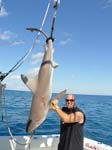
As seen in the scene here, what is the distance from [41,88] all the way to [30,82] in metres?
0.19

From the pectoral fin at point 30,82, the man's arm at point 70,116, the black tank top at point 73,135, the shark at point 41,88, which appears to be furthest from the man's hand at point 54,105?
the black tank top at point 73,135

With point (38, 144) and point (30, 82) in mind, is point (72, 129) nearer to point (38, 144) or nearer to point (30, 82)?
point (30, 82)

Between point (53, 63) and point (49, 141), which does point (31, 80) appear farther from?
point (49, 141)

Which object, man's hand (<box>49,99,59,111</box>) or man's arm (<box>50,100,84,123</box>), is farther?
man's arm (<box>50,100,84,123</box>)

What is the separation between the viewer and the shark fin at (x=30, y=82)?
4824mm

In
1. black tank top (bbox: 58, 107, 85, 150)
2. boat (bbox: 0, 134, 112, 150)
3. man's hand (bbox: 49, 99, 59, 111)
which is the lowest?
boat (bbox: 0, 134, 112, 150)

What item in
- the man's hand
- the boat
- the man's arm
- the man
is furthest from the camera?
the boat

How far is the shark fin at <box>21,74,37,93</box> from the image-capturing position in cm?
482

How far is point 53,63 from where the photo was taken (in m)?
4.96

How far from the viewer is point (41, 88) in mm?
4812

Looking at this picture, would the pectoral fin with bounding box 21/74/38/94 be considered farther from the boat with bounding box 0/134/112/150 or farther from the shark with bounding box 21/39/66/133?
the boat with bounding box 0/134/112/150

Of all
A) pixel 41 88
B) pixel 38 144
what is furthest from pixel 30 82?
pixel 38 144

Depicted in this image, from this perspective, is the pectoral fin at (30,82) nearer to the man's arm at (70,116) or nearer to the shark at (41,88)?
the shark at (41,88)

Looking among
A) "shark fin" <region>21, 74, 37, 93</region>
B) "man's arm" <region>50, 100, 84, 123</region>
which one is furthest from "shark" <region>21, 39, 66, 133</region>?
"man's arm" <region>50, 100, 84, 123</region>
